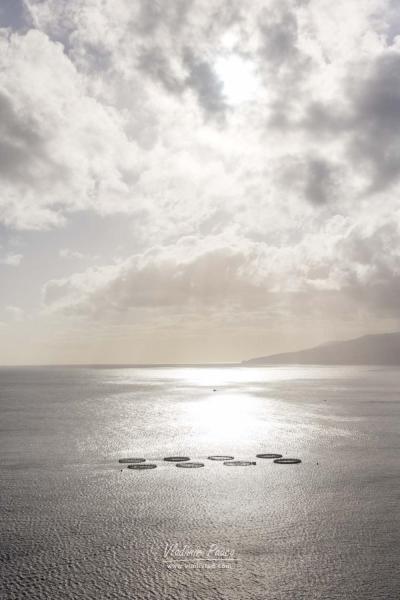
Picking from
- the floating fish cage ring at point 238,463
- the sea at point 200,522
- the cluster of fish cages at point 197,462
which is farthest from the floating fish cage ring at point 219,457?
the floating fish cage ring at point 238,463

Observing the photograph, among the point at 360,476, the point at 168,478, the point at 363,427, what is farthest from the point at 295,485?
the point at 363,427

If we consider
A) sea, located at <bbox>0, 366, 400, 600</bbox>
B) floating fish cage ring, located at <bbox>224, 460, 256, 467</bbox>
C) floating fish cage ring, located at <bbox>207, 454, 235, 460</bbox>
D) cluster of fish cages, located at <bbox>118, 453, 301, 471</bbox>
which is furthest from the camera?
floating fish cage ring, located at <bbox>207, 454, 235, 460</bbox>

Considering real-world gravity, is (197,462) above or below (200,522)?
below

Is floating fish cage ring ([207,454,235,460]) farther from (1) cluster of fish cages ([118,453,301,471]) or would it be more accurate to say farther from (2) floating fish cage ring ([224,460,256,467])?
(2) floating fish cage ring ([224,460,256,467])

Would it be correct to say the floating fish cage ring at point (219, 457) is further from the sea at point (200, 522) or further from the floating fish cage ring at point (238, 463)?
the floating fish cage ring at point (238, 463)

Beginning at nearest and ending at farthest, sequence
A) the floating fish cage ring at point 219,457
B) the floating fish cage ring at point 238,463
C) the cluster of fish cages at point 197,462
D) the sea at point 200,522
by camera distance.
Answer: the sea at point 200,522, the cluster of fish cages at point 197,462, the floating fish cage ring at point 238,463, the floating fish cage ring at point 219,457

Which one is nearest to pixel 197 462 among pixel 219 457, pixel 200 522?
pixel 219 457

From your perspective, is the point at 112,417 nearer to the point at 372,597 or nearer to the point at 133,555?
the point at 133,555

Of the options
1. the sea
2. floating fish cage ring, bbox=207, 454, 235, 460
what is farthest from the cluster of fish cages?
the sea

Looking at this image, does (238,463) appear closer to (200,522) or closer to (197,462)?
(197,462)
